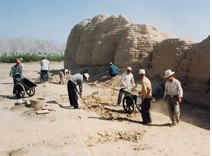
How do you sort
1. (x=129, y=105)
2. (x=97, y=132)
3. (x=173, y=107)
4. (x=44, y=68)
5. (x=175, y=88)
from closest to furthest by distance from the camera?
(x=97, y=132), (x=175, y=88), (x=173, y=107), (x=129, y=105), (x=44, y=68)

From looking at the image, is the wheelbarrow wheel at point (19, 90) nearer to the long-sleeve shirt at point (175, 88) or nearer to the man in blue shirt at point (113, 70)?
the man in blue shirt at point (113, 70)

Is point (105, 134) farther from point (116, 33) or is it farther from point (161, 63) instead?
point (116, 33)

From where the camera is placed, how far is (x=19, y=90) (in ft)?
45.6

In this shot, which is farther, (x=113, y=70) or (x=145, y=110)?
(x=113, y=70)

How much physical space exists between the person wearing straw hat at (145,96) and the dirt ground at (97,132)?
26 cm

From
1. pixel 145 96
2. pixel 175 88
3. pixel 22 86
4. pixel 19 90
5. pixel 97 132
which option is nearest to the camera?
pixel 97 132

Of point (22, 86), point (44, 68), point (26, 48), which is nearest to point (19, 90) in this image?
point (22, 86)

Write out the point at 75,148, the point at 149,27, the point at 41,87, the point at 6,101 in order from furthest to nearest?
the point at 149,27 → the point at 41,87 → the point at 6,101 → the point at 75,148

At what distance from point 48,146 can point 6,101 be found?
6874mm

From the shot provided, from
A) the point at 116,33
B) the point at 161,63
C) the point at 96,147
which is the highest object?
the point at 116,33

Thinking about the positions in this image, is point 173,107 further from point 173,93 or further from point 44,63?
point 44,63

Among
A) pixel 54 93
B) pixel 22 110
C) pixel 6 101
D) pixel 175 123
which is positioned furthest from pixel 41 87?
pixel 175 123

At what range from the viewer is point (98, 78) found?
1970 centimetres

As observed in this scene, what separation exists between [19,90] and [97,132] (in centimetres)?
665
